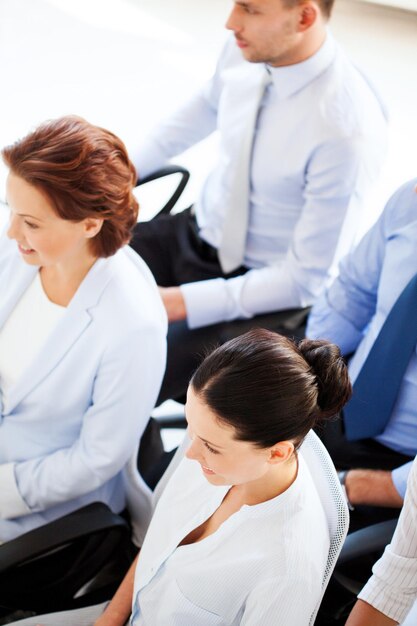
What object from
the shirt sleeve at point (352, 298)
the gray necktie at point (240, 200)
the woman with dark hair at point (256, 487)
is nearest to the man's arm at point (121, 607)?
the woman with dark hair at point (256, 487)

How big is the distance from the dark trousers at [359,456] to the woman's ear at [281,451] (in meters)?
0.62

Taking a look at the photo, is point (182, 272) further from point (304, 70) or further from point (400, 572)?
point (400, 572)

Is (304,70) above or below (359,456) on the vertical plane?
above

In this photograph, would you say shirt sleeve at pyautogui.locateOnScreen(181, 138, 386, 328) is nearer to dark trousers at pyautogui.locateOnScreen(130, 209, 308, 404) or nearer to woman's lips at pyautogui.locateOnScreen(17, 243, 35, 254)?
dark trousers at pyautogui.locateOnScreen(130, 209, 308, 404)

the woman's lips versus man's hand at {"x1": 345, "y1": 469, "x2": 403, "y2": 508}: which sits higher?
the woman's lips

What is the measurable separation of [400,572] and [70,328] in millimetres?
849

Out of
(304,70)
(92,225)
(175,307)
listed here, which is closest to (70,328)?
(92,225)

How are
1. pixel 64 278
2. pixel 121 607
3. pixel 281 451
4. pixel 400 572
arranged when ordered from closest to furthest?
pixel 281 451 < pixel 400 572 < pixel 121 607 < pixel 64 278

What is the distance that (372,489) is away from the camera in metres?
1.82

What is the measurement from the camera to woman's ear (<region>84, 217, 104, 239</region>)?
1725 millimetres

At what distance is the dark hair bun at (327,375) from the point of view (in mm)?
1293

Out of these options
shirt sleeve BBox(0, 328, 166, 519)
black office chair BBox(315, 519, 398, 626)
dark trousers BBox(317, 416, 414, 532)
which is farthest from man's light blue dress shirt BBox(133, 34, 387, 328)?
black office chair BBox(315, 519, 398, 626)

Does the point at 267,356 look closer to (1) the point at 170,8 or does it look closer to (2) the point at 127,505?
(2) the point at 127,505

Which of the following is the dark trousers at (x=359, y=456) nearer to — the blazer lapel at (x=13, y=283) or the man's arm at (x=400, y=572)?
the man's arm at (x=400, y=572)
